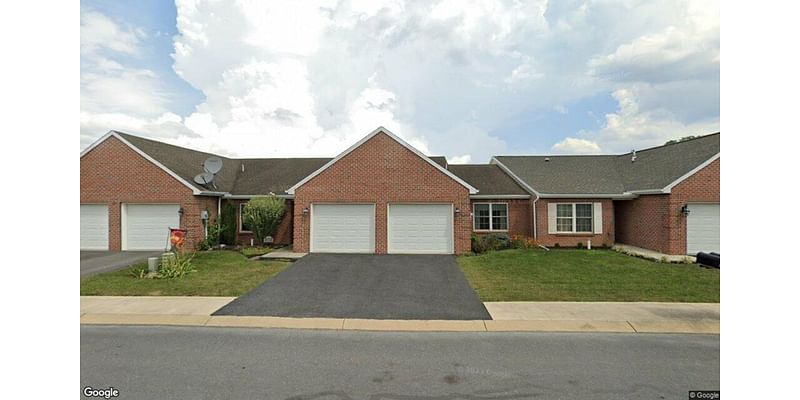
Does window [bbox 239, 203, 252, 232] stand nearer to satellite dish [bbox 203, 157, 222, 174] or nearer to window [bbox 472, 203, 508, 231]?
satellite dish [bbox 203, 157, 222, 174]

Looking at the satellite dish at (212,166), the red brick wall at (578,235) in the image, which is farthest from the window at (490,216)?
the satellite dish at (212,166)

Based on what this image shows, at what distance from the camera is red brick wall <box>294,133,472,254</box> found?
601 inches

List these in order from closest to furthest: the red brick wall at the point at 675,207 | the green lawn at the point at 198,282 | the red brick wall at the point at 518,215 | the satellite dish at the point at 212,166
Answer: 1. the green lawn at the point at 198,282
2. the red brick wall at the point at 675,207
3. the satellite dish at the point at 212,166
4. the red brick wall at the point at 518,215

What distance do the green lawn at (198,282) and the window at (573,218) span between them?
1338cm

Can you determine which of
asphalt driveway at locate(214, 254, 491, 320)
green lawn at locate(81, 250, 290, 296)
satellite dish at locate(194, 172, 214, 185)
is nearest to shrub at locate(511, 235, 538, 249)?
asphalt driveway at locate(214, 254, 491, 320)

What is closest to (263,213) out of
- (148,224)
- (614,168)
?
Result: (148,224)

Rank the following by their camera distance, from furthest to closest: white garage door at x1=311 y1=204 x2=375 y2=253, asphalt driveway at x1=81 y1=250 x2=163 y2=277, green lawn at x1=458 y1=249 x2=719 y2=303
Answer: white garage door at x1=311 y1=204 x2=375 y2=253 < asphalt driveway at x1=81 y1=250 x2=163 y2=277 < green lawn at x1=458 y1=249 x2=719 y2=303

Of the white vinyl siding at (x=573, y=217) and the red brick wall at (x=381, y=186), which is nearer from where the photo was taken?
the red brick wall at (x=381, y=186)

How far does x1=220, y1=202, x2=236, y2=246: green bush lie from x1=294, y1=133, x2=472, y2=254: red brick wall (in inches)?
183

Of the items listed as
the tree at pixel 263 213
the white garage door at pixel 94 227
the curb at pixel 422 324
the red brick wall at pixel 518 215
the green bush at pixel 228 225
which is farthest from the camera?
the red brick wall at pixel 518 215

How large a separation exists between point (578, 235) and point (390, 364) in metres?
15.9

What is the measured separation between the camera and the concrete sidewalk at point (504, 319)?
21.6ft

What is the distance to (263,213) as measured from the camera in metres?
16.8

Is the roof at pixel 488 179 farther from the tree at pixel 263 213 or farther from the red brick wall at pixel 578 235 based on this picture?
the tree at pixel 263 213
